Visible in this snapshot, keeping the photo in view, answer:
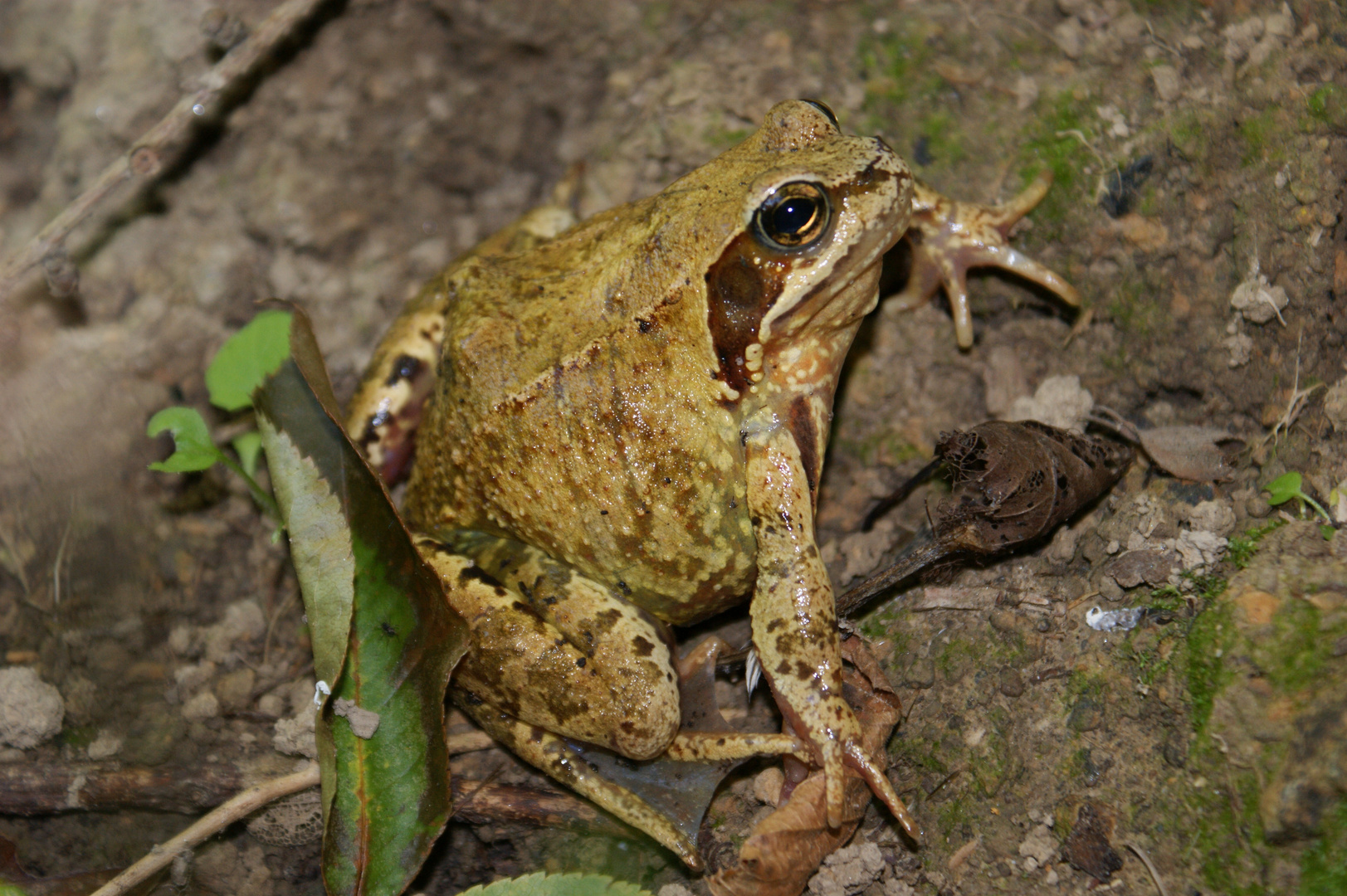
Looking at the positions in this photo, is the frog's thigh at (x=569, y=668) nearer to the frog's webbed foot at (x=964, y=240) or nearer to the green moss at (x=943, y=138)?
the frog's webbed foot at (x=964, y=240)

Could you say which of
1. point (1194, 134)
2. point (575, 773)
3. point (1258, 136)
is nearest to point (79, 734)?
point (575, 773)

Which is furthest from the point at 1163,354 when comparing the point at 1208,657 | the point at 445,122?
the point at 445,122

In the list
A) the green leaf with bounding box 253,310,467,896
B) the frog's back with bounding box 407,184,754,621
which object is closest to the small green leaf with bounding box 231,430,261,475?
the green leaf with bounding box 253,310,467,896

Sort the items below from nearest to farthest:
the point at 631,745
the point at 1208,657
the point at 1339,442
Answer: the point at 1208,657, the point at 1339,442, the point at 631,745

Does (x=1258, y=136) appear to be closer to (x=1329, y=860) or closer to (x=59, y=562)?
(x=1329, y=860)

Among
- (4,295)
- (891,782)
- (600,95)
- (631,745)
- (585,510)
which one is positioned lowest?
(891,782)

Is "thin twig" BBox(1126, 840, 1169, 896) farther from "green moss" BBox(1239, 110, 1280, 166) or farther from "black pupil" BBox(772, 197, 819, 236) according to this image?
"green moss" BBox(1239, 110, 1280, 166)

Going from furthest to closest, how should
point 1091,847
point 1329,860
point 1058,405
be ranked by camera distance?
point 1058,405 < point 1091,847 < point 1329,860

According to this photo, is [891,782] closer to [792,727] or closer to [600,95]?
[792,727]
